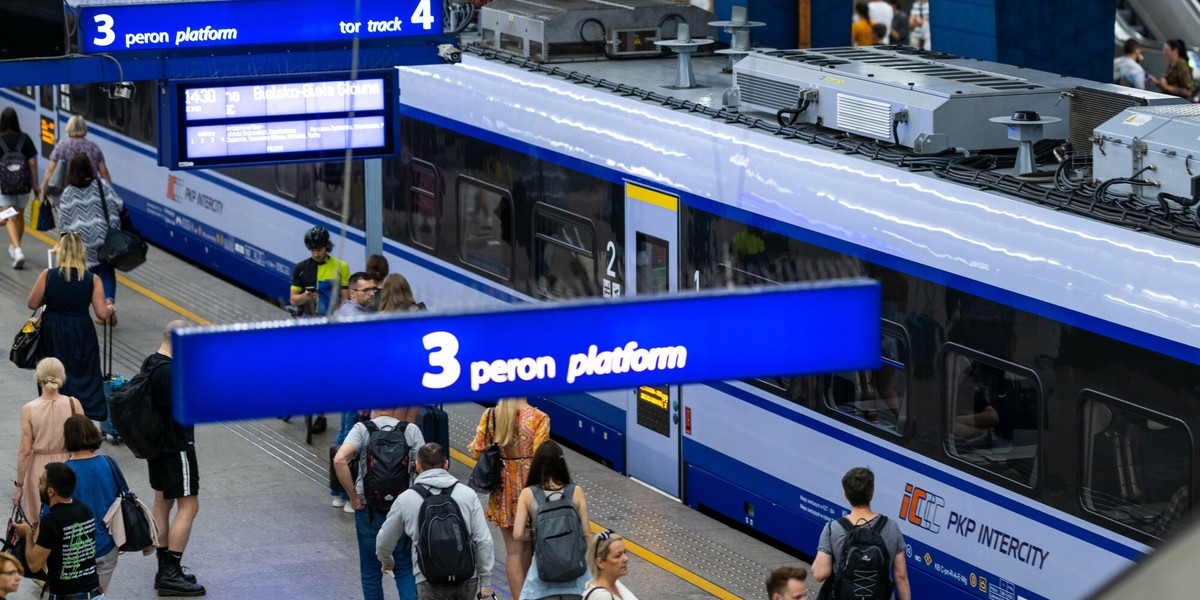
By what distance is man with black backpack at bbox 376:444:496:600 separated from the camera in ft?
27.9

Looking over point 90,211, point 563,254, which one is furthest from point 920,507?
point 90,211

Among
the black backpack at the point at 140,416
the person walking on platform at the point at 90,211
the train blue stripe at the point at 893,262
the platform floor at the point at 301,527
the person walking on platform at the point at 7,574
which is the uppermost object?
the train blue stripe at the point at 893,262

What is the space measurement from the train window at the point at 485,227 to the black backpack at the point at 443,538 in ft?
16.5

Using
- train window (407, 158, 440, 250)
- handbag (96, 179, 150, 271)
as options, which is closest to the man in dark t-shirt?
train window (407, 158, 440, 250)

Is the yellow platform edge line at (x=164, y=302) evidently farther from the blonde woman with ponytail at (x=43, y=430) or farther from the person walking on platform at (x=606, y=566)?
the person walking on platform at (x=606, y=566)

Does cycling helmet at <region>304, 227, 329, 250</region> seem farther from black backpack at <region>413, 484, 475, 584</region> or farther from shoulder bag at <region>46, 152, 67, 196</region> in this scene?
shoulder bag at <region>46, 152, 67, 196</region>

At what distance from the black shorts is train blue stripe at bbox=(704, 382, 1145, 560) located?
296 cm

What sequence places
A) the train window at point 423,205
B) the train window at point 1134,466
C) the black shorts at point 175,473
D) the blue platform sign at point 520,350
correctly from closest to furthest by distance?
the blue platform sign at point 520,350 → the train window at point 1134,466 → the black shorts at point 175,473 → the train window at point 423,205

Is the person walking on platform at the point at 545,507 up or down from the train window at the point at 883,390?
down

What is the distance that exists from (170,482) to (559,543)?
Result: 2.72m

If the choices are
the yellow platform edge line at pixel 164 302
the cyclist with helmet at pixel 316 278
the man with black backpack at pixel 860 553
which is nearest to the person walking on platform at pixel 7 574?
the man with black backpack at pixel 860 553

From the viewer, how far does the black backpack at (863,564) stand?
8.25 metres

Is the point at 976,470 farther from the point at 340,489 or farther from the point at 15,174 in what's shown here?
the point at 15,174

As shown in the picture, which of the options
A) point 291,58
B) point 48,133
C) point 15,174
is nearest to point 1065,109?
point 291,58
